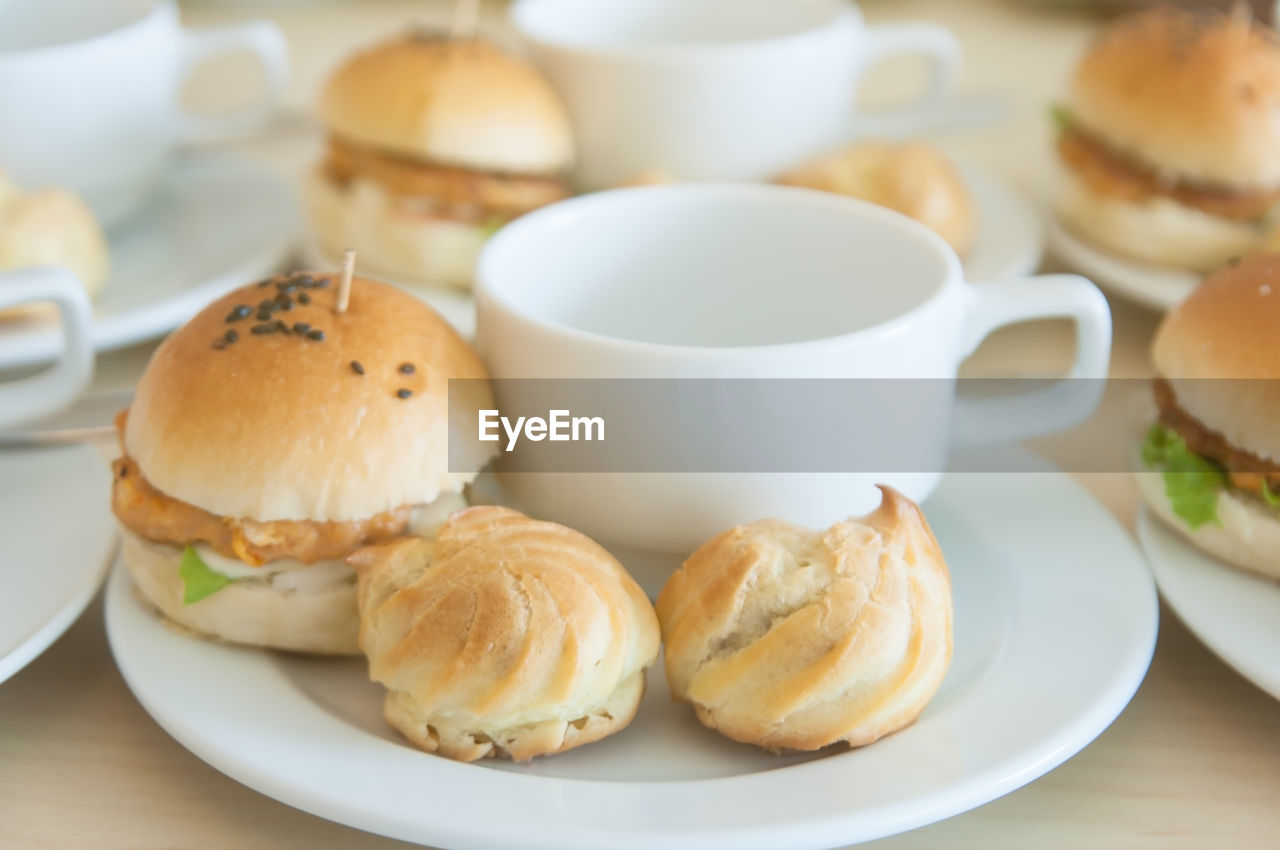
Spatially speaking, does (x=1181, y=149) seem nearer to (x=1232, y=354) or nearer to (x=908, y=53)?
(x=908, y=53)

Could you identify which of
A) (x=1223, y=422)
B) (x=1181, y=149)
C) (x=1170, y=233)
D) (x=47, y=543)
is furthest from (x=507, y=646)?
(x=1181, y=149)

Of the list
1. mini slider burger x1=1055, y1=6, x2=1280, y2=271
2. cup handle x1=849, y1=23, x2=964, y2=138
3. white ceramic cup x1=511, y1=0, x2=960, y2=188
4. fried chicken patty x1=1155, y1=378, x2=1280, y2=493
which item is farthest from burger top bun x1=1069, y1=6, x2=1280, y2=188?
fried chicken patty x1=1155, y1=378, x2=1280, y2=493

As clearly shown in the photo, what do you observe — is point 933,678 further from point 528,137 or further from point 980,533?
point 528,137

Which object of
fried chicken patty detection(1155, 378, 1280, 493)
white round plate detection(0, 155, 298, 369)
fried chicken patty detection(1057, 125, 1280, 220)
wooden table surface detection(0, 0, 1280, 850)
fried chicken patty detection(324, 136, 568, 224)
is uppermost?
fried chicken patty detection(1155, 378, 1280, 493)

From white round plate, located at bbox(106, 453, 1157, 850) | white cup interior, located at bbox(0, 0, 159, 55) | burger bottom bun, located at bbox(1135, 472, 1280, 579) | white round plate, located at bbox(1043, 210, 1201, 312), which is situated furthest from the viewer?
white cup interior, located at bbox(0, 0, 159, 55)

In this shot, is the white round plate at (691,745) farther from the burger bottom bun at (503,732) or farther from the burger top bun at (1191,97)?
the burger top bun at (1191,97)

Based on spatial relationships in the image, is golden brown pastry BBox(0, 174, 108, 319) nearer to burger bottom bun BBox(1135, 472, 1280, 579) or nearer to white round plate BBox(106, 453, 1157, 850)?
white round plate BBox(106, 453, 1157, 850)
